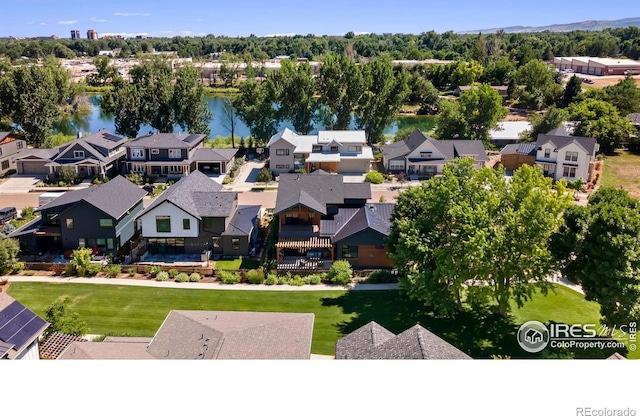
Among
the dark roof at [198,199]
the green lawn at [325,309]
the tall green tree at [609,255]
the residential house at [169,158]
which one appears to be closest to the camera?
the tall green tree at [609,255]

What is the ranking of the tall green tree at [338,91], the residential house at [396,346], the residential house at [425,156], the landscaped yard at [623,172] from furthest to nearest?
1. the tall green tree at [338,91]
2. the residential house at [425,156]
3. the landscaped yard at [623,172]
4. the residential house at [396,346]

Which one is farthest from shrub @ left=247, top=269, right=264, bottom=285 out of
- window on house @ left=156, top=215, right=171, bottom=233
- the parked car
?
the parked car

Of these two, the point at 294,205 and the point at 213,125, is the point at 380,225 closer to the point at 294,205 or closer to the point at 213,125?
the point at 294,205

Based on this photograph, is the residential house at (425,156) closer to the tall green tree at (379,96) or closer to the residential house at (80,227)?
the tall green tree at (379,96)

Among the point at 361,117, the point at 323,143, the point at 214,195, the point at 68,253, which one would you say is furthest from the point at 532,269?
the point at 361,117

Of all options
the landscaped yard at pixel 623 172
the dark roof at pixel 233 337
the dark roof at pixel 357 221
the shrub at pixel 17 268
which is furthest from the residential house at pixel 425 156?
the dark roof at pixel 233 337

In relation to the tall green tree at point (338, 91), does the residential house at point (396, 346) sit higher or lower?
lower

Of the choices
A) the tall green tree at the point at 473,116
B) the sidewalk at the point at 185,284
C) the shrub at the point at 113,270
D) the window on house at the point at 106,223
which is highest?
the tall green tree at the point at 473,116

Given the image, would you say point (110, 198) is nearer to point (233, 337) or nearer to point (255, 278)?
point (255, 278)
